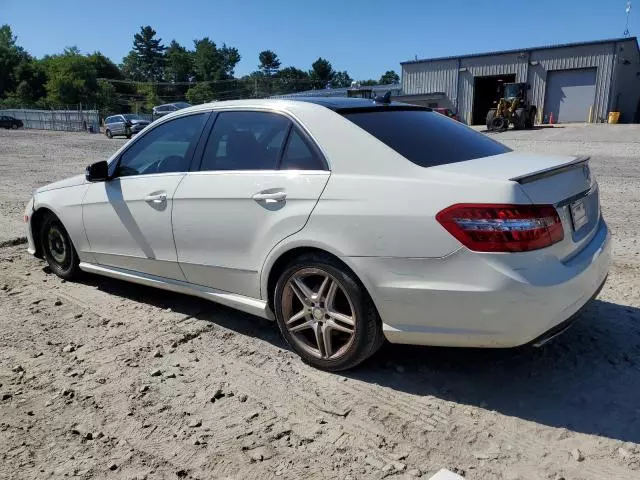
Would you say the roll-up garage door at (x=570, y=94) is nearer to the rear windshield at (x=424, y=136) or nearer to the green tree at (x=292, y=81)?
the rear windshield at (x=424, y=136)

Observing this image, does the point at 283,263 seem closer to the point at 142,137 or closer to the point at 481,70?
the point at 142,137

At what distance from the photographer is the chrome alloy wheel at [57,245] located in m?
5.18

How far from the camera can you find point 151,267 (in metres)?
4.26

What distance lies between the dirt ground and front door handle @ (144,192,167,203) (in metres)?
A: 0.96

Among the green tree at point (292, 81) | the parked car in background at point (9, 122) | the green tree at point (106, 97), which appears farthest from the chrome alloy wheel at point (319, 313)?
the green tree at point (292, 81)

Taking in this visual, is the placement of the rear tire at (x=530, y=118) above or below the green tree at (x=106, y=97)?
below

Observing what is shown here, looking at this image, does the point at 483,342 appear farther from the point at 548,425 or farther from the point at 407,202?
the point at 407,202

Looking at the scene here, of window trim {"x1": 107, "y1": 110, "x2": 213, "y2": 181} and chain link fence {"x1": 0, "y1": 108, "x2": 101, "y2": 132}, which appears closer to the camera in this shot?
window trim {"x1": 107, "y1": 110, "x2": 213, "y2": 181}

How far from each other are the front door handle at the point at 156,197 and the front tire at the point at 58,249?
147cm

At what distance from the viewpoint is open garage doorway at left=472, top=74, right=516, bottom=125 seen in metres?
40.4

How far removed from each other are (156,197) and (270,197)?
1143 mm

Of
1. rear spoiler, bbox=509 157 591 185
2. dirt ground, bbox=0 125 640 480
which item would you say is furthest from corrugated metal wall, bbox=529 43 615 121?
rear spoiler, bbox=509 157 591 185

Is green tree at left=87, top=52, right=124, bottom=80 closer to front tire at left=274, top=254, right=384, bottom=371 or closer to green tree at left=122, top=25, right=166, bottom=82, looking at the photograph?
green tree at left=122, top=25, right=166, bottom=82

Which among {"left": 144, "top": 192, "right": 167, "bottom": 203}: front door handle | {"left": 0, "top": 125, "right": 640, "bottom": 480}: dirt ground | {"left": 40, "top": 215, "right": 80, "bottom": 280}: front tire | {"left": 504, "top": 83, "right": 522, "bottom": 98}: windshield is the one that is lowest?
{"left": 0, "top": 125, "right": 640, "bottom": 480}: dirt ground
